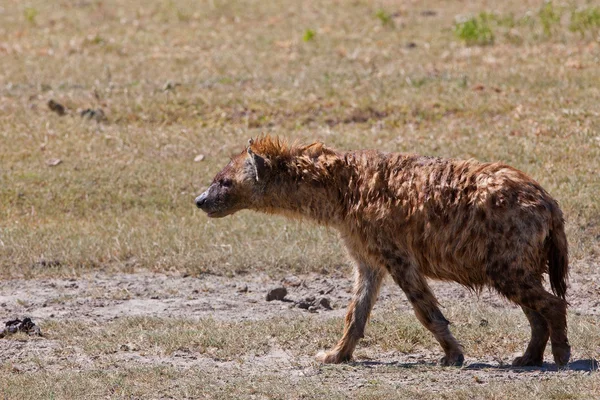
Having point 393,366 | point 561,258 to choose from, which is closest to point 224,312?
point 393,366

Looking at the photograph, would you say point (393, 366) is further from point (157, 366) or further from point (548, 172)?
point (548, 172)

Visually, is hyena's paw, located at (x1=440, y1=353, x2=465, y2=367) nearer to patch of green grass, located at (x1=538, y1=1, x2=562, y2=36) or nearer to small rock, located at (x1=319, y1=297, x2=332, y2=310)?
small rock, located at (x1=319, y1=297, x2=332, y2=310)

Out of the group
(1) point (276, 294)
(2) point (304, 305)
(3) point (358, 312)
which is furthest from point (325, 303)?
(3) point (358, 312)

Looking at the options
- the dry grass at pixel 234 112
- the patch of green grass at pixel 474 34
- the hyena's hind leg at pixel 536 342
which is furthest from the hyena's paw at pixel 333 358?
the patch of green grass at pixel 474 34

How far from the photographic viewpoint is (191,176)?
11414 mm

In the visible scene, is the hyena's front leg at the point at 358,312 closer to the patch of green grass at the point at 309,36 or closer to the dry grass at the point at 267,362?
the dry grass at the point at 267,362

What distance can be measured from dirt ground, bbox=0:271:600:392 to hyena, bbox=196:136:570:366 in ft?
0.98

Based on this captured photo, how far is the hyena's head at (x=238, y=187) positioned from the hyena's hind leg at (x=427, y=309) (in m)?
1.14

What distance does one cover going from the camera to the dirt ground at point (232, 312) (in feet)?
21.9

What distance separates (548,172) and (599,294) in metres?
2.44

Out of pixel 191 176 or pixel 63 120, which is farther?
pixel 63 120

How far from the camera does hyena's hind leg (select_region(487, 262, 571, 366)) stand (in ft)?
21.3

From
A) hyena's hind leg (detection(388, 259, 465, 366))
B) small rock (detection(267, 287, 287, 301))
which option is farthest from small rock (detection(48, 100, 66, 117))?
hyena's hind leg (detection(388, 259, 465, 366))

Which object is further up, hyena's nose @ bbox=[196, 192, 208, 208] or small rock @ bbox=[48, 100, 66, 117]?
hyena's nose @ bbox=[196, 192, 208, 208]
